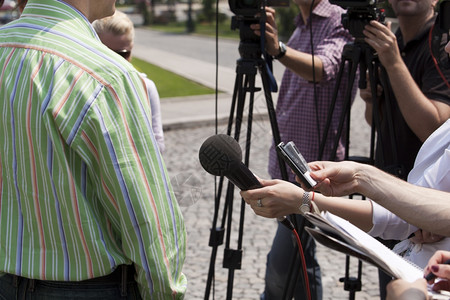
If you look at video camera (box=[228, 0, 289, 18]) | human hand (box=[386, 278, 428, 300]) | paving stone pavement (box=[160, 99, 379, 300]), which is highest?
video camera (box=[228, 0, 289, 18])

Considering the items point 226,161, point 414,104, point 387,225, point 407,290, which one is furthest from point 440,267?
point 414,104

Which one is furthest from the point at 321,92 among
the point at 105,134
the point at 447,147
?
the point at 105,134

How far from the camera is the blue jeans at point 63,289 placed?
1618 mm

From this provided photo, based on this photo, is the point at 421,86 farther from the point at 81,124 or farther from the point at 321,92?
the point at 81,124

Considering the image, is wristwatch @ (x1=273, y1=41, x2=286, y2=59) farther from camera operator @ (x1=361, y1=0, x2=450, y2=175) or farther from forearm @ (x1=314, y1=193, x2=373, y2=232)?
forearm @ (x1=314, y1=193, x2=373, y2=232)

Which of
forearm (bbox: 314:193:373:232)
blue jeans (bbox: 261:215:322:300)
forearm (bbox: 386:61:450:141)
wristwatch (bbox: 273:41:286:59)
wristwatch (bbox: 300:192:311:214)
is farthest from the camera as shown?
blue jeans (bbox: 261:215:322:300)

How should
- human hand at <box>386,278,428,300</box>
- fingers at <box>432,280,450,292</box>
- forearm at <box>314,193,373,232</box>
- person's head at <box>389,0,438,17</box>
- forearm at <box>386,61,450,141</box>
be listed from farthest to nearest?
person's head at <box>389,0,438,17</box> < forearm at <box>386,61,450,141</box> < forearm at <box>314,193,373,232</box> < fingers at <box>432,280,450,292</box> < human hand at <box>386,278,428,300</box>

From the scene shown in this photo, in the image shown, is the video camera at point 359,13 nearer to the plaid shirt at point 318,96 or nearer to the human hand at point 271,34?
the human hand at point 271,34

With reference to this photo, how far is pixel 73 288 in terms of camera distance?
5.31 feet

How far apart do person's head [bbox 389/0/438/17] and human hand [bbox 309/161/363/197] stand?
112cm

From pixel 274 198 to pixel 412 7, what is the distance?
1358 mm

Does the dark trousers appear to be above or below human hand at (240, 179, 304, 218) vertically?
below

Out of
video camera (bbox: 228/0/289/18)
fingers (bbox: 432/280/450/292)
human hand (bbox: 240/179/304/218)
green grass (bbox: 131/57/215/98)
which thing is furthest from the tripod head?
green grass (bbox: 131/57/215/98)

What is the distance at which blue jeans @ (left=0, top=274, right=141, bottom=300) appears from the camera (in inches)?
63.7
